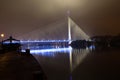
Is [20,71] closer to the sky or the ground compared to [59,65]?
closer to the sky

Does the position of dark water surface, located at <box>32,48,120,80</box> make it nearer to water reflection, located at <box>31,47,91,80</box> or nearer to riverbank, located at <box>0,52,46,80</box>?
water reflection, located at <box>31,47,91,80</box>

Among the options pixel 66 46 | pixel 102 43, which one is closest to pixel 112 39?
pixel 102 43

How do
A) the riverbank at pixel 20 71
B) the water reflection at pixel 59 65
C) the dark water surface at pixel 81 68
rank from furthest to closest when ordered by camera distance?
1. the water reflection at pixel 59 65
2. the dark water surface at pixel 81 68
3. the riverbank at pixel 20 71

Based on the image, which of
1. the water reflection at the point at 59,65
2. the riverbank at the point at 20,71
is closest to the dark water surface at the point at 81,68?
the water reflection at the point at 59,65

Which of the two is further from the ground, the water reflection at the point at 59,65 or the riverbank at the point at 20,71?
the riverbank at the point at 20,71

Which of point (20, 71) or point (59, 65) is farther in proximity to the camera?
point (59, 65)

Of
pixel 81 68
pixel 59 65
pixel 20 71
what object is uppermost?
pixel 20 71

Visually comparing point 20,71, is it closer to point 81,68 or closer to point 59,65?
point 81,68

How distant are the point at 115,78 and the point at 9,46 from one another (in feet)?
56.6

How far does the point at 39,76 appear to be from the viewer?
698 centimetres

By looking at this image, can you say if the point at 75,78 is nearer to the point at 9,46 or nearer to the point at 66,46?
the point at 9,46

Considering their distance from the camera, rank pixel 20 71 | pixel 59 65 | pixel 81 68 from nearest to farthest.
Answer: pixel 20 71
pixel 81 68
pixel 59 65

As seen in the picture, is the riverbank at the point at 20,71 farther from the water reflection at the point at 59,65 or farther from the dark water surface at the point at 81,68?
the water reflection at the point at 59,65

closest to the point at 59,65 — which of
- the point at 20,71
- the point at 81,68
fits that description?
the point at 81,68
